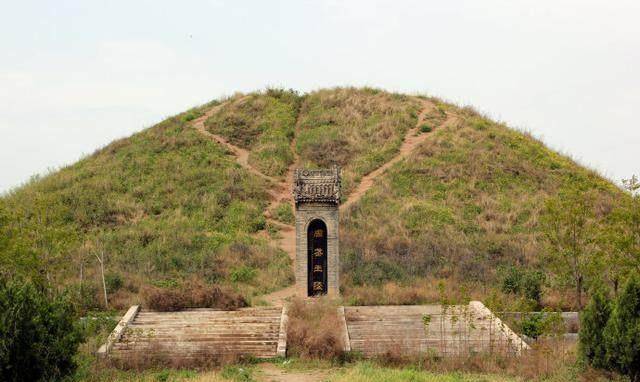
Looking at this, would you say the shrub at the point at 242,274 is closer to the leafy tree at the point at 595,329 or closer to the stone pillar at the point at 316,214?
the stone pillar at the point at 316,214

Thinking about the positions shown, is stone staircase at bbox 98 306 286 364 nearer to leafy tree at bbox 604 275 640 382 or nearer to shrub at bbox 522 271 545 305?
leafy tree at bbox 604 275 640 382

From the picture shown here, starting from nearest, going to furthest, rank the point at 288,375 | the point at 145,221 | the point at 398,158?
the point at 288,375 < the point at 145,221 < the point at 398,158

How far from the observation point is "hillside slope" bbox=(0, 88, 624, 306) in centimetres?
2270

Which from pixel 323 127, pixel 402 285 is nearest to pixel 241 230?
pixel 402 285

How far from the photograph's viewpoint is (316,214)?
20.2 m

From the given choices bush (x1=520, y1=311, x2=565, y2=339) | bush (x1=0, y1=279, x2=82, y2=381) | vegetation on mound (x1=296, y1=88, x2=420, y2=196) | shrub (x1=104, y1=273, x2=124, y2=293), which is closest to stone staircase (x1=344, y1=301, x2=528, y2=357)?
bush (x1=520, y1=311, x2=565, y2=339)

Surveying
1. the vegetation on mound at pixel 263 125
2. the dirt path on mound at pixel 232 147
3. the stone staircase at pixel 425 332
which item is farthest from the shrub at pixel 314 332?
the vegetation on mound at pixel 263 125

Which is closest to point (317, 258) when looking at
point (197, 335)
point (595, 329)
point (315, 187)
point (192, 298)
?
point (315, 187)

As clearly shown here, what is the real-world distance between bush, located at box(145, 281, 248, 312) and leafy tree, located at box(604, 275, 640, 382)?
10765 mm

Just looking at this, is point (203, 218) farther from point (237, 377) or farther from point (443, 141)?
point (237, 377)

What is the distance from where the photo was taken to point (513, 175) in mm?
33219

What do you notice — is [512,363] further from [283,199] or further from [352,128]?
[352,128]

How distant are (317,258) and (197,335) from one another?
5.92 m

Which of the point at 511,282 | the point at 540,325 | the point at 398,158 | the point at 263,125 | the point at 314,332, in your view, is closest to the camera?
the point at 540,325
